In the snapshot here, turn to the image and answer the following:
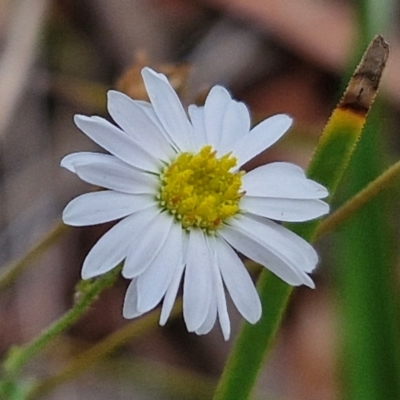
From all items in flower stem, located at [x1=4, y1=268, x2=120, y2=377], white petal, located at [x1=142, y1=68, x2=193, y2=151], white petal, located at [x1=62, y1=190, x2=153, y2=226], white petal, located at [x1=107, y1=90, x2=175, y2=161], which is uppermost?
white petal, located at [x1=142, y1=68, x2=193, y2=151]

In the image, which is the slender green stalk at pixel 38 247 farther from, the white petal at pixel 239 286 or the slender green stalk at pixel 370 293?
the slender green stalk at pixel 370 293

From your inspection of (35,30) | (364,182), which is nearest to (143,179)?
(364,182)

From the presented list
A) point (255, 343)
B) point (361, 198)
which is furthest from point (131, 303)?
point (361, 198)

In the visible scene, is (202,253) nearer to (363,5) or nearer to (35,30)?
(363,5)

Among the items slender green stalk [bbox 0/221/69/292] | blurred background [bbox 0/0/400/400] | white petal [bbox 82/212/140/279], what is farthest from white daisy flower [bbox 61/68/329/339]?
blurred background [bbox 0/0/400/400]

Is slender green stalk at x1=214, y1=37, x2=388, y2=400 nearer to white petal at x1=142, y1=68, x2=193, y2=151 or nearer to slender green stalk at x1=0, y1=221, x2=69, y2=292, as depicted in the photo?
white petal at x1=142, y1=68, x2=193, y2=151

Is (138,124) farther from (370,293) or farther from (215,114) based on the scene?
(370,293)
